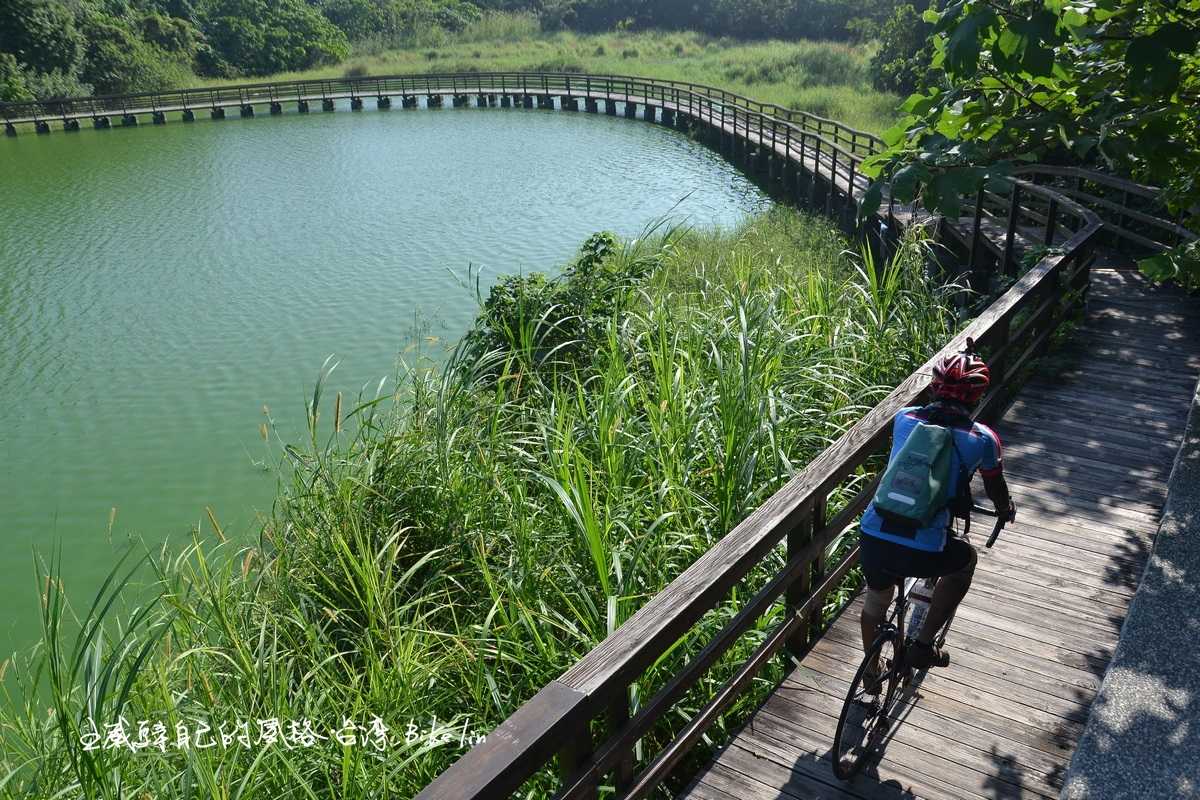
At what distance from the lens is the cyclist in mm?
3346

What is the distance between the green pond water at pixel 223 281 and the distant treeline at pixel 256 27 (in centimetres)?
1549

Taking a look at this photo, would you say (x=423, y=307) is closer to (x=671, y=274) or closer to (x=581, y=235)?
(x=671, y=274)

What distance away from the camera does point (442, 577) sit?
17.5ft

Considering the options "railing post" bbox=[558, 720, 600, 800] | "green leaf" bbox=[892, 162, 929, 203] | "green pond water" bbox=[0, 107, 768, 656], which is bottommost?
"green pond water" bbox=[0, 107, 768, 656]

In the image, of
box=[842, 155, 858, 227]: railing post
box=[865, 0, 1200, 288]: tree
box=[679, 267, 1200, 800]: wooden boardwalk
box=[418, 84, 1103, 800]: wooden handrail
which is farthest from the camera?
box=[842, 155, 858, 227]: railing post

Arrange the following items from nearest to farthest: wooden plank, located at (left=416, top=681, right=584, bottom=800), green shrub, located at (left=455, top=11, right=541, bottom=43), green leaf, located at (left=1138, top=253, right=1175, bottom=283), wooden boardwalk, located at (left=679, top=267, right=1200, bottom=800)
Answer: wooden plank, located at (left=416, top=681, right=584, bottom=800)
wooden boardwalk, located at (left=679, top=267, right=1200, bottom=800)
green leaf, located at (left=1138, top=253, right=1175, bottom=283)
green shrub, located at (left=455, top=11, right=541, bottom=43)

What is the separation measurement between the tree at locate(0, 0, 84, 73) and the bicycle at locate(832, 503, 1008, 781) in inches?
2122

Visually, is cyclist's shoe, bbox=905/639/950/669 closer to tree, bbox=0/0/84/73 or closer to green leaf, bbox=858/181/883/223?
green leaf, bbox=858/181/883/223

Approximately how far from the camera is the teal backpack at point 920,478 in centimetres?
323

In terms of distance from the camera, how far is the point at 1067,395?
22.7 ft

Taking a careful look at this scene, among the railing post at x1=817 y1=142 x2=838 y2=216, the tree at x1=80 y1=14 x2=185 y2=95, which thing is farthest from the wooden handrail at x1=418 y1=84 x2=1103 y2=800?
the tree at x1=80 y1=14 x2=185 y2=95

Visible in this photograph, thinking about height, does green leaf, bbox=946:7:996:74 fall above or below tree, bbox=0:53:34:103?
above

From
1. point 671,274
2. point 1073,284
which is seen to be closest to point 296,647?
point 1073,284

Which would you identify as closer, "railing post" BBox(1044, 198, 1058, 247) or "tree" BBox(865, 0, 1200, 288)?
"tree" BBox(865, 0, 1200, 288)
